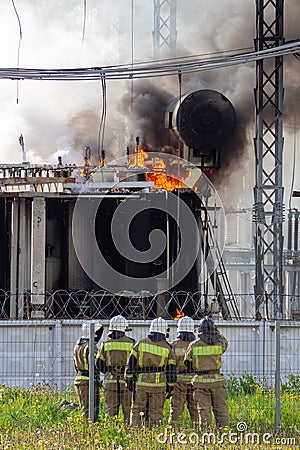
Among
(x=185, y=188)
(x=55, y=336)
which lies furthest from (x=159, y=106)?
(x=55, y=336)

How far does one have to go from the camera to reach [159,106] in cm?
2914

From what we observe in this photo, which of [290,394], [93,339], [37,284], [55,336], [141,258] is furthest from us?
[141,258]

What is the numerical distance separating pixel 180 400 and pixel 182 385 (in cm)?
19

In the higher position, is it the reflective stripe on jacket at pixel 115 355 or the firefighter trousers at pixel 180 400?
the reflective stripe on jacket at pixel 115 355

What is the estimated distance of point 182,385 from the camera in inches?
436

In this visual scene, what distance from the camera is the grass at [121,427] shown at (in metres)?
9.40

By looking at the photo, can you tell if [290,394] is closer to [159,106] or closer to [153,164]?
[153,164]

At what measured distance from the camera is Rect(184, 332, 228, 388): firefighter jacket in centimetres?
1077

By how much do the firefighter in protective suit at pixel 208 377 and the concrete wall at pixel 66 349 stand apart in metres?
2.83

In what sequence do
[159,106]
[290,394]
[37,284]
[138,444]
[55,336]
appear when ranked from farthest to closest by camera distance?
[159,106] → [37,284] → [55,336] → [290,394] → [138,444]

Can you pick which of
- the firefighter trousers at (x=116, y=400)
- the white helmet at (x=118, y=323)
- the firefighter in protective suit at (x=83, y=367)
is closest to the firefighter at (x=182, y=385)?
the firefighter trousers at (x=116, y=400)

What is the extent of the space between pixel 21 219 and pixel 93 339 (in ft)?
31.6

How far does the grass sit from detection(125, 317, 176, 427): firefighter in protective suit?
0.24m

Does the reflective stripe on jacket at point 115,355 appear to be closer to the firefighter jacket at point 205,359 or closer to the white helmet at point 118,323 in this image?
the white helmet at point 118,323
